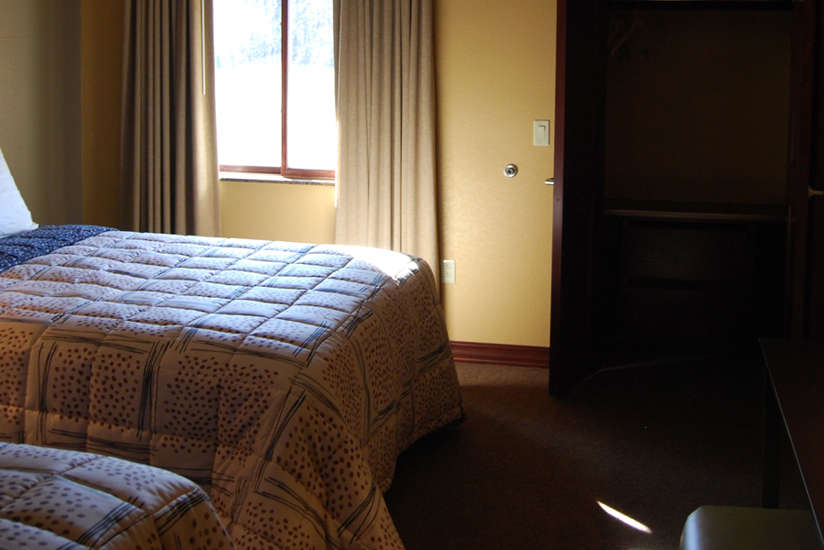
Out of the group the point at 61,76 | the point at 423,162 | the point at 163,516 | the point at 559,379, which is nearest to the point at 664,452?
the point at 559,379

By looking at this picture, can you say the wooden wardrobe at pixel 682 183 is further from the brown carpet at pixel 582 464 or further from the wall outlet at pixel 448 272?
the wall outlet at pixel 448 272

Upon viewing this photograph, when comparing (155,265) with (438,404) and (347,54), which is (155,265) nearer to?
(438,404)

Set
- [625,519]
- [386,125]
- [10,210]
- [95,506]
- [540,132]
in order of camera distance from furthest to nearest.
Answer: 1. [386,125]
2. [540,132]
3. [10,210]
4. [625,519]
5. [95,506]

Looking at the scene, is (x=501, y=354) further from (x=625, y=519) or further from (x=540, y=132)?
(x=625, y=519)

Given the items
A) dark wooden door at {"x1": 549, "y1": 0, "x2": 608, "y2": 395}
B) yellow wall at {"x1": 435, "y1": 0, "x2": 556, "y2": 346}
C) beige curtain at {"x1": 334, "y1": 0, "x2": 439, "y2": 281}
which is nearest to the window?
beige curtain at {"x1": 334, "y1": 0, "x2": 439, "y2": 281}

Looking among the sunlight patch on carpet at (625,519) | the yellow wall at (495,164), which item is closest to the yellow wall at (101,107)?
the yellow wall at (495,164)

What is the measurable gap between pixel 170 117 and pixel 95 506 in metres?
3.51

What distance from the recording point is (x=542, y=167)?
156 inches

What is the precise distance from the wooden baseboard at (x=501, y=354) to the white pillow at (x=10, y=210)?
1.89 meters

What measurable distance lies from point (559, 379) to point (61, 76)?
8.71 ft

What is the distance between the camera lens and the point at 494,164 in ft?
13.2

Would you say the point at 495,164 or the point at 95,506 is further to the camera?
the point at 495,164

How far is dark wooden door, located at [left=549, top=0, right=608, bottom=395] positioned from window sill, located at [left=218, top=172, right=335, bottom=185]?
4.01ft

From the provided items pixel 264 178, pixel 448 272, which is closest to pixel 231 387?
pixel 448 272
